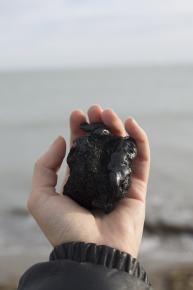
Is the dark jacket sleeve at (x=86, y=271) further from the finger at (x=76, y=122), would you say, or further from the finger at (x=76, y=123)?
the finger at (x=76, y=122)

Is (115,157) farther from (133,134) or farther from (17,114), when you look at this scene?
(17,114)

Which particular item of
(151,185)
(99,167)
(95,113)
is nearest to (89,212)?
(99,167)

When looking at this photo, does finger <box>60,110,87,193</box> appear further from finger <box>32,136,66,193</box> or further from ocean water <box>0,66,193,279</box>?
ocean water <box>0,66,193,279</box>

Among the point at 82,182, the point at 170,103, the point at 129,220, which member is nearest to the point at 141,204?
the point at 129,220

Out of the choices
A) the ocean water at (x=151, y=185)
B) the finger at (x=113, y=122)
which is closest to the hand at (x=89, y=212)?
the finger at (x=113, y=122)

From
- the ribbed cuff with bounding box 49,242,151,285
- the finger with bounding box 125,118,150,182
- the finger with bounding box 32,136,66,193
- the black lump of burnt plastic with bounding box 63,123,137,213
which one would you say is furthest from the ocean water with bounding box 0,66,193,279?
the ribbed cuff with bounding box 49,242,151,285

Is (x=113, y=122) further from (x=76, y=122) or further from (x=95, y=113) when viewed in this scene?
(x=76, y=122)
